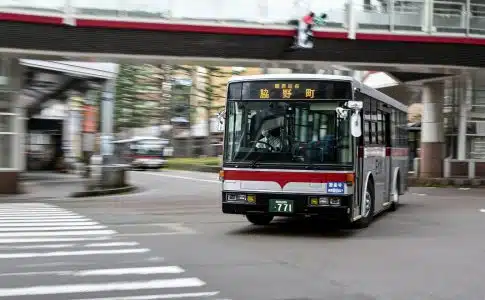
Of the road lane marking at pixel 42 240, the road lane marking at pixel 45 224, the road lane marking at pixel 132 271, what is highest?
the road lane marking at pixel 132 271

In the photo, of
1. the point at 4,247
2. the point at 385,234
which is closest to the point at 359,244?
the point at 385,234

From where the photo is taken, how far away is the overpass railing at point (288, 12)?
760 inches

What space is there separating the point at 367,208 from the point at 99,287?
7.25 m

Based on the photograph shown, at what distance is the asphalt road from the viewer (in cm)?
691

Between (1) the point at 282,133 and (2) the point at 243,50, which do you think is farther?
(2) the point at 243,50

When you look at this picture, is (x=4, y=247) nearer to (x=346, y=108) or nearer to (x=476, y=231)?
(x=346, y=108)

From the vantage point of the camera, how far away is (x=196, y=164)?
149 ft

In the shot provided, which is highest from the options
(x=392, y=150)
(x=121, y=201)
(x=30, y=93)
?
(x=30, y=93)

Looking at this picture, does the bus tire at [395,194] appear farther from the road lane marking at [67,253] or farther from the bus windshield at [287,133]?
the road lane marking at [67,253]

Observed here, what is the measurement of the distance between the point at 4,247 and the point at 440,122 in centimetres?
2381

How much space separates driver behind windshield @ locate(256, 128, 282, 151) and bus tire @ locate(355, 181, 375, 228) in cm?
236

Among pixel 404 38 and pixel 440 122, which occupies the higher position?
pixel 404 38

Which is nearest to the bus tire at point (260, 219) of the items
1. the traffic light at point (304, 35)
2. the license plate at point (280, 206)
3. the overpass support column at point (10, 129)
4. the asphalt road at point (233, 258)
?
the asphalt road at point (233, 258)

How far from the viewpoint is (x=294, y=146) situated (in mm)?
10984
